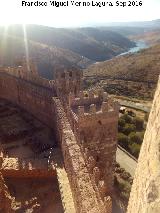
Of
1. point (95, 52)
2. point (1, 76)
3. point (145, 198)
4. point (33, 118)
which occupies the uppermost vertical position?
point (145, 198)

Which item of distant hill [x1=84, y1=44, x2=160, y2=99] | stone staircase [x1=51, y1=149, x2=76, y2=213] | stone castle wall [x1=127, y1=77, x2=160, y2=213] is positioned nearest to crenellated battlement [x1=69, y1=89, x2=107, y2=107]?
stone staircase [x1=51, y1=149, x2=76, y2=213]

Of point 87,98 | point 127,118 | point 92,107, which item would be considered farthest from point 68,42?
point 92,107

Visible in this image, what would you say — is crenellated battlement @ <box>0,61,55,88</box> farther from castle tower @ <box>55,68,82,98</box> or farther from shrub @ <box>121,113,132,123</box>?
shrub @ <box>121,113,132,123</box>


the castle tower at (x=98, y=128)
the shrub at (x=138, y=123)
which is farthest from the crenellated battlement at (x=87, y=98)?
the shrub at (x=138, y=123)

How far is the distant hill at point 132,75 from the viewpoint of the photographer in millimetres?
66500

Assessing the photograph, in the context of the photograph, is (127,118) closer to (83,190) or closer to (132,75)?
(83,190)

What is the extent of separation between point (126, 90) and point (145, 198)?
6590 centimetres

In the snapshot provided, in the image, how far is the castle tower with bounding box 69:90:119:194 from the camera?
61.0 feet

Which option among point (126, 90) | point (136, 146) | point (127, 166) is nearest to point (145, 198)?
point (127, 166)

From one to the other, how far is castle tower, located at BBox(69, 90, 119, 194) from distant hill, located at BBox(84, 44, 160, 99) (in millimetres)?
42085

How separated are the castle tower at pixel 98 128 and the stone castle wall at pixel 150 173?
1573 cm

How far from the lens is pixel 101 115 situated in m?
18.8

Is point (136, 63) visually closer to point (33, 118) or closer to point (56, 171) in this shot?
point (33, 118)

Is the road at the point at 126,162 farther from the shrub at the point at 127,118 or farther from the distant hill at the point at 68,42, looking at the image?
the distant hill at the point at 68,42
